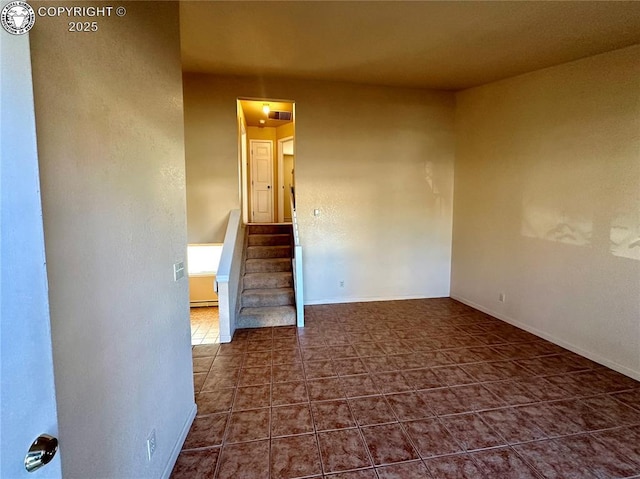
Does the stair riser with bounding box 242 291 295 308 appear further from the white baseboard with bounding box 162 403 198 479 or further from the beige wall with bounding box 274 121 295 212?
the beige wall with bounding box 274 121 295 212

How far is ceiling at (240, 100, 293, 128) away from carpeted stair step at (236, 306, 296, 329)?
3.07 metres

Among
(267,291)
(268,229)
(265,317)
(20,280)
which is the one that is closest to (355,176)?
(268,229)

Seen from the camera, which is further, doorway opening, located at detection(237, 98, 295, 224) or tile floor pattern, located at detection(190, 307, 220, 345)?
doorway opening, located at detection(237, 98, 295, 224)

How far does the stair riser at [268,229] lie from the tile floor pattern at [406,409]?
1888mm

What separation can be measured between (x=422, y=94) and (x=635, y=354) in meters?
4.21

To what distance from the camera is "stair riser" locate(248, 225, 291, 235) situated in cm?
538

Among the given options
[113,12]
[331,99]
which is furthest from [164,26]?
[331,99]

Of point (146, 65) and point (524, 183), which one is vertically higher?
point (146, 65)

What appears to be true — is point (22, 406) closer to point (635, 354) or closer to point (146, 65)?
point (146, 65)

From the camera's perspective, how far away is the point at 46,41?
99 centimetres

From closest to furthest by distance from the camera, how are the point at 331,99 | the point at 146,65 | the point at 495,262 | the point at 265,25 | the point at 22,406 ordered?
the point at 22,406
the point at 146,65
the point at 265,25
the point at 495,262
the point at 331,99

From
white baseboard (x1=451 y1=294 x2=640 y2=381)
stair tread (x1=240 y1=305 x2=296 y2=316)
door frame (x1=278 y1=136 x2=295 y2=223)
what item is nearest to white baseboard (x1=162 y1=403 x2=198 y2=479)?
stair tread (x1=240 y1=305 x2=296 y2=316)

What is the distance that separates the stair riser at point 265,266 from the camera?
4.84 meters

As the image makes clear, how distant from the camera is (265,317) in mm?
4258
